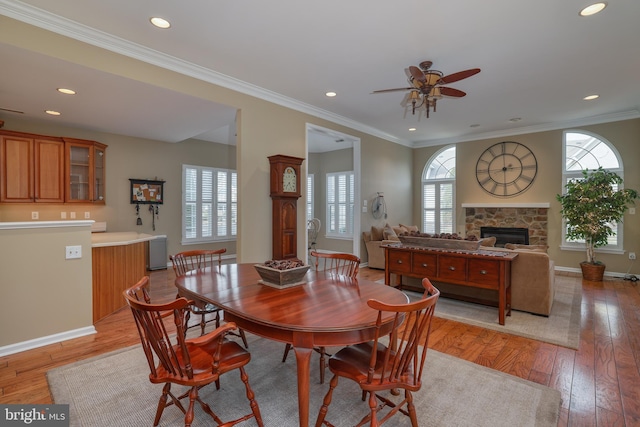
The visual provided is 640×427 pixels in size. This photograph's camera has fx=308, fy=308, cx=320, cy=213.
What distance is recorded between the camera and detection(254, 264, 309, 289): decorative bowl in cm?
209

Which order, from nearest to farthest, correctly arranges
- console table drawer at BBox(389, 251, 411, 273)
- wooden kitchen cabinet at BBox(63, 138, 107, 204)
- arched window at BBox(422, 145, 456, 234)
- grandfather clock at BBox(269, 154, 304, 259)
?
console table drawer at BBox(389, 251, 411, 273)
grandfather clock at BBox(269, 154, 304, 259)
wooden kitchen cabinet at BBox(63, 138, 107, 204)
arched window at BBox(422, 145, 456, 234)

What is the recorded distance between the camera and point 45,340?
2.86 meters

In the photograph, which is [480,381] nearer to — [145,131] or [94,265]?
[94,265]

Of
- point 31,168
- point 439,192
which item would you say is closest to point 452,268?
point 439,192

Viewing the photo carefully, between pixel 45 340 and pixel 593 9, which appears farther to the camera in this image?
pixel 45 340

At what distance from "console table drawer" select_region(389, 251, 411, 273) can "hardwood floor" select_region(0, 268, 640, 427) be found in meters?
0.78

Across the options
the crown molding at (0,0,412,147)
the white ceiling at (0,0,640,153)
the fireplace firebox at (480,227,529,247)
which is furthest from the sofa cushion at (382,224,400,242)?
the crown molding at (0,0,412,147)

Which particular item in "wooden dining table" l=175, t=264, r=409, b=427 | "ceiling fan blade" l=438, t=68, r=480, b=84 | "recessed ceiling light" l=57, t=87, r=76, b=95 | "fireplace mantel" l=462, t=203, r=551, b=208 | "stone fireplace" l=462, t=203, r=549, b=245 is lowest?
"wooden dining table" l=175, t=264, r=409, b=427

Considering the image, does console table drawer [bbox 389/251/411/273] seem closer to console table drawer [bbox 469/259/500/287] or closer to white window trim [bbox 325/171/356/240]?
console table drawer [bbox 469/259/500/287]

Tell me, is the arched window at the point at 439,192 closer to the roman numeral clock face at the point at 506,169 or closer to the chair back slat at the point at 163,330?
the roman numeral clock face at the point at 506,169

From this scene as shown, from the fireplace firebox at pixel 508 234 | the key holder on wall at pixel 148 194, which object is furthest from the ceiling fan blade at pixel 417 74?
the key holder on wall at pixel 148 194

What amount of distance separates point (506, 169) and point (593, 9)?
4588mm

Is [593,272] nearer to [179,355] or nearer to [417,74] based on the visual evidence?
[417,74]

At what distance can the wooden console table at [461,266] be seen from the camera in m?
3.35
